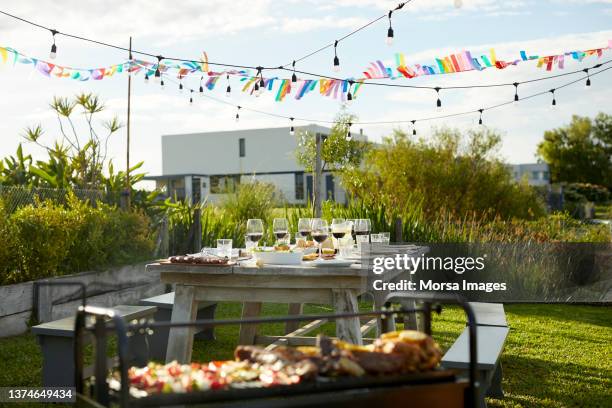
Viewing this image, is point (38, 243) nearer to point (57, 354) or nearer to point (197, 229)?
point (57, 354)

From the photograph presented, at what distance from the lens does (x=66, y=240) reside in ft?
23.5

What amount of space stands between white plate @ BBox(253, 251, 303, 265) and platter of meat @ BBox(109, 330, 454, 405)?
2054 mm

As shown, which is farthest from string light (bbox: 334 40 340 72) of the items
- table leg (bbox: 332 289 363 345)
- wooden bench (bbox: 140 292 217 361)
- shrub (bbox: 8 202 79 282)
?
table leg (bbox: 332 289 363 345)

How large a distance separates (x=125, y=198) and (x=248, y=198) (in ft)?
12.5

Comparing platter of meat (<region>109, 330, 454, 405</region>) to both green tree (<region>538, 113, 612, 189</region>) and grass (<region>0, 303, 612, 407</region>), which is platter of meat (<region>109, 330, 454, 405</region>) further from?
green tree (<region>538, 113, 612, 189</region>)

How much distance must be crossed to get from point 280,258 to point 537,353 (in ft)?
9.24

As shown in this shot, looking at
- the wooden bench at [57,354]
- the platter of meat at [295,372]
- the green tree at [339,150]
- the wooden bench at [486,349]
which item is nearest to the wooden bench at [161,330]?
the wooden bench at [57,354]

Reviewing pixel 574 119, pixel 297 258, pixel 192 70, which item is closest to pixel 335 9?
pixel 192 70

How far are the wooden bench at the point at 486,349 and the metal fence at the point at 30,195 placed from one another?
495 centimetres

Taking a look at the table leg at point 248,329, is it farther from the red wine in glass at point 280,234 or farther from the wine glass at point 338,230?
the wine glass at point 338,230

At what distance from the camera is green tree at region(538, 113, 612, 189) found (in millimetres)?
43906

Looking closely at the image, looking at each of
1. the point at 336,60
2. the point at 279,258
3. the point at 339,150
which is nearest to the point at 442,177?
the point at 339,150

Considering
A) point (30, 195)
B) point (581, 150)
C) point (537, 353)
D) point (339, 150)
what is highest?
point (581, 150)

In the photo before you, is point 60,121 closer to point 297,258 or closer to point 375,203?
point 375,203
